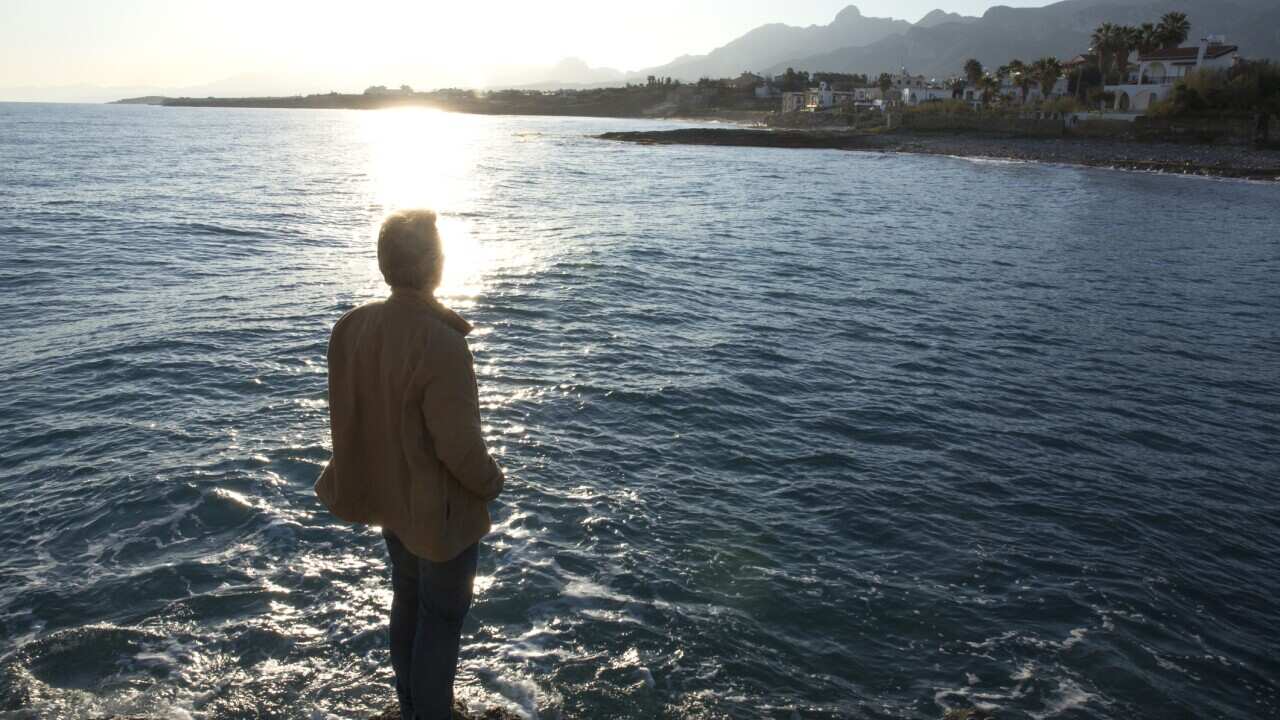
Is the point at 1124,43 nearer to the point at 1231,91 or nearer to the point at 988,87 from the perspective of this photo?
the point at 988,87

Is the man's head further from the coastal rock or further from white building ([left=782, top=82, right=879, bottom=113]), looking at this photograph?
white building ([left=782, top=82, right=879, bottom=113])

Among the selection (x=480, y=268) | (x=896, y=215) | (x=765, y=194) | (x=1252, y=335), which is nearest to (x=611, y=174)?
(x=765, y=194)

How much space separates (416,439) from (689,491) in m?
6.22

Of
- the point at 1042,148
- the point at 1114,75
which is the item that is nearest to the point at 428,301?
the point at 1042,148

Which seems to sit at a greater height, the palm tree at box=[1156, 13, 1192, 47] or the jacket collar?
the palm tree at box=[1156, 13, 1192, 47]

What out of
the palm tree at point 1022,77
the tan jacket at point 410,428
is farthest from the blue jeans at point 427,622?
the palm tree at point 1022,77

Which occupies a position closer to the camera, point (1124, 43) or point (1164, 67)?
point (1164, 67)

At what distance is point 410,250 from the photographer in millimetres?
3537

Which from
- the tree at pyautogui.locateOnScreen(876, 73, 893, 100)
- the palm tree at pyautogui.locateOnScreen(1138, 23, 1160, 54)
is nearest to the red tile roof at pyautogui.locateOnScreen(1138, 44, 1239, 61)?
the palm tree at pyautogui.locateOnScreen(1138, 23, 1160, 54)

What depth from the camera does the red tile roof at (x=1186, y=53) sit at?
102 metres

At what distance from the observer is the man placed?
3484 millimetres

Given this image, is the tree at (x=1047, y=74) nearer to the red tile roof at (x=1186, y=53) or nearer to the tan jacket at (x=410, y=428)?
the red tile roof at (x=1186, y=53)

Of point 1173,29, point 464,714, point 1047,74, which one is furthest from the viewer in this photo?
point 1047,74

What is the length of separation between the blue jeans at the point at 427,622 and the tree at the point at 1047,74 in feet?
448
